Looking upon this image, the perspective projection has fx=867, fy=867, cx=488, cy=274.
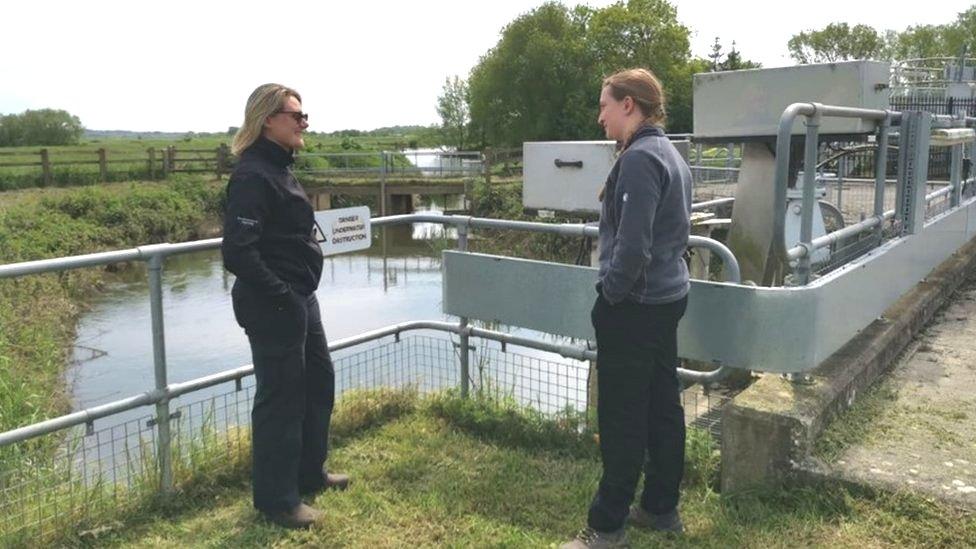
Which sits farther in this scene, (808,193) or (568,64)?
(568,64)

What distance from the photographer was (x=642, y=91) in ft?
10.2

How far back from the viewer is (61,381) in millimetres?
11227

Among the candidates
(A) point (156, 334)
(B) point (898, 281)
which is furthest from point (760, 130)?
(A) point (156, 334)

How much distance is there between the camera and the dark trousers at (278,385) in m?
3.38

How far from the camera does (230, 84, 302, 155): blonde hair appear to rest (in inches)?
133

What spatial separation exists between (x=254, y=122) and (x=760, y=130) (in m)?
3.07

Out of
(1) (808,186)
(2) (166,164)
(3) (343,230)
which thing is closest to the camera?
(1) (808,186)

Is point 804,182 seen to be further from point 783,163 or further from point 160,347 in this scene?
point 160,347

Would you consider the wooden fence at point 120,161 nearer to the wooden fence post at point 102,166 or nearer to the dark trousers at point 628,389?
the wooden fence post at point 102,166

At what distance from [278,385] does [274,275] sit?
48 centimetres

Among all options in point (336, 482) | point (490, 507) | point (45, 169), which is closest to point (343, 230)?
point (336, 482)

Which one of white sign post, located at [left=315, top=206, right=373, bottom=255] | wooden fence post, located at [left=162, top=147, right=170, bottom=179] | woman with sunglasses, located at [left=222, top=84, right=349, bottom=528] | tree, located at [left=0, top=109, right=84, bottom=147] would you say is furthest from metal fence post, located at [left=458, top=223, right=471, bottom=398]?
tree, located at [left=0, top=109, right=84, bottom=147]

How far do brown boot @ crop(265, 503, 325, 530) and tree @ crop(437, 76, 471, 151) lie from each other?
6816cm

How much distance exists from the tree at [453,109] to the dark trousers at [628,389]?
224 ft
